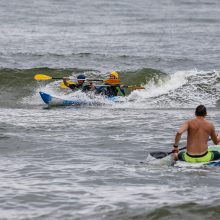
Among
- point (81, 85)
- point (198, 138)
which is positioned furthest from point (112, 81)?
point (198, 138)

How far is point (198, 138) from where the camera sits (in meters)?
13.2

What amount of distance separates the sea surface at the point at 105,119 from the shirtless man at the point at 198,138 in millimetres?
298

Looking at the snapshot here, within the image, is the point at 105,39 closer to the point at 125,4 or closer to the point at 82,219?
the point at 125,4

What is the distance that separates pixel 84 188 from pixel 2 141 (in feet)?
16.2

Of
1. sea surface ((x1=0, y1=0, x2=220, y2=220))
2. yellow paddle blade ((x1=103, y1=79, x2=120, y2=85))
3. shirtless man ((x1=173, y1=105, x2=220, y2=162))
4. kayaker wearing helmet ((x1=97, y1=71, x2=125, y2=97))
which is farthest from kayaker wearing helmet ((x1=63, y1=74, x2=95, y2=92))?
shirtless man ((x1=173, y1=105, x2=220, y2=162))

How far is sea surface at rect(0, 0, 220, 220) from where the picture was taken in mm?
11602

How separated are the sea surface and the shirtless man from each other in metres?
0.30

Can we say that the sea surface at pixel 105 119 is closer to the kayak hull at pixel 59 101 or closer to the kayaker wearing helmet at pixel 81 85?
the kayak hull at pixel 59 101

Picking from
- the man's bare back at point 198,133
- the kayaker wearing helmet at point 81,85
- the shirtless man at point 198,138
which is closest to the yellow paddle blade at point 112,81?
the kayaker wearing helmet at point 81,85

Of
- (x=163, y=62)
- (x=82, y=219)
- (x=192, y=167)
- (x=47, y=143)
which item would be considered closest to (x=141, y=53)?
(x=163, y=62)

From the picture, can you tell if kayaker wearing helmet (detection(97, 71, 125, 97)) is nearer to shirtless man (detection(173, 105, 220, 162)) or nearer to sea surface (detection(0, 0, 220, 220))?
sea surface (detection(0, 0, 220, 220))

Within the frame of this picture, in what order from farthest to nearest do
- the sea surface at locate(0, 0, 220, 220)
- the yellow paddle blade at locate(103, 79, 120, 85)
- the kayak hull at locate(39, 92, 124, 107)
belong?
the yellow paddle blade at locate(103, 79, 120, 85)
the kayak hull at locate(39, 92, 124, 107)
the sea surface at locate(0, 0, 220, 220)

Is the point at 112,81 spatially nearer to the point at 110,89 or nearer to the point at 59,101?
the point at 110,89

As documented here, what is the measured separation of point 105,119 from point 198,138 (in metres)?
7.45
